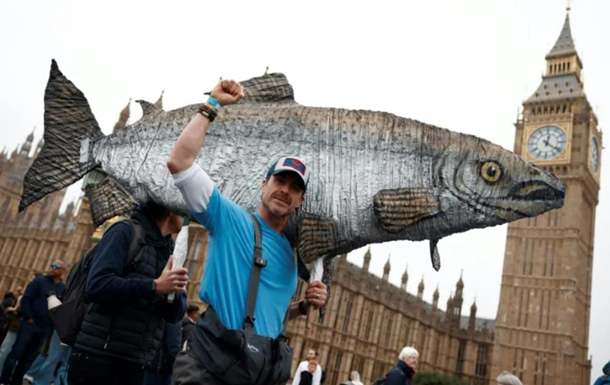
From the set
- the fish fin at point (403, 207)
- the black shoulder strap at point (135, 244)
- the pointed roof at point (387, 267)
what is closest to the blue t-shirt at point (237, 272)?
the fish fin at point (403, 207)

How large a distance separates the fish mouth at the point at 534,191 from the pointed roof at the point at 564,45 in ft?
190

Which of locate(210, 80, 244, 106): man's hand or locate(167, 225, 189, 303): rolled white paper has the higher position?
locate(210, 80, 244, 106): man's hand

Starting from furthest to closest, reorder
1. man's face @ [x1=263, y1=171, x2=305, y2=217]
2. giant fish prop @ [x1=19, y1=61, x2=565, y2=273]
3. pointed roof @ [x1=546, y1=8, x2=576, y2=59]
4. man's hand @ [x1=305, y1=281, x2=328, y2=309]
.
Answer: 1. pointed roof @ [x1=546, y1=8, x2=576, y2=59]
2. giant fish prop @ [x1=19, y1=61, x2=565, y2=273]
3. man's hand @ [x1=305, y1=281, x2=328, y2=309]
4. man's face @ [x1=263, y1=171, x2=305, y2=217]

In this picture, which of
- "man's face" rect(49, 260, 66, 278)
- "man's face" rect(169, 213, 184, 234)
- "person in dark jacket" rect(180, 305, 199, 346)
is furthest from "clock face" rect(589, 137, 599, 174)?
"man's face" rect(169, 213, 184, 234)

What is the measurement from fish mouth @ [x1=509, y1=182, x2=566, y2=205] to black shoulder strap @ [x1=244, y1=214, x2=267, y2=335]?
1315 mm

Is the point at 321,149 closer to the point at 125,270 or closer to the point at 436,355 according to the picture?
the point at 125,270

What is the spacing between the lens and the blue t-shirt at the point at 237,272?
1979mm

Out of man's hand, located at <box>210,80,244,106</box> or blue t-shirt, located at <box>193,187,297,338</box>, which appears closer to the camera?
blue t-shirt, located at <box>193,187,297,338</box>

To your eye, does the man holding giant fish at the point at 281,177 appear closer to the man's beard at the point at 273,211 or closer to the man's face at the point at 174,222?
the man's beard at the point at 273,211

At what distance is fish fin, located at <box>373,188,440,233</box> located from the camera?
254 centimetres

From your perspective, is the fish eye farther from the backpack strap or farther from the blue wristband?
the backpack strap

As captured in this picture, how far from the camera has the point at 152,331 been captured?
2.85 meters

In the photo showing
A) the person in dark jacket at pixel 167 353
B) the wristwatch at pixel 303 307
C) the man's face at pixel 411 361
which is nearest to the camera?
the wristwatch at pixel 303 307

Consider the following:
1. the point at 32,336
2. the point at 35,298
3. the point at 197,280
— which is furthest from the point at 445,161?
the point at 197,280
